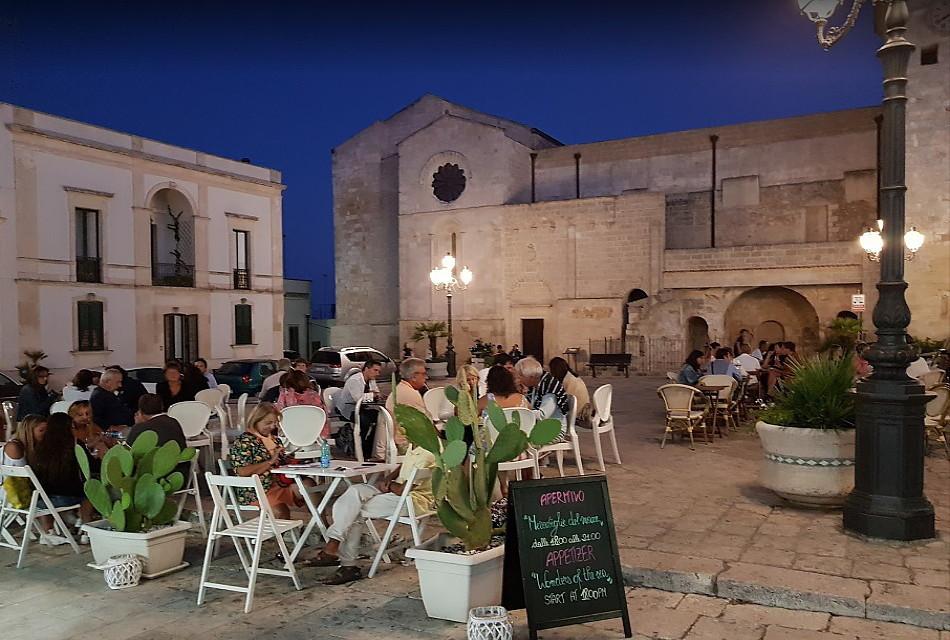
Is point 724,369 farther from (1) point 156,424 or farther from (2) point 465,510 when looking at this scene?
(1) point 156,424

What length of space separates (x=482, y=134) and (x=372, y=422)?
82.3 ft

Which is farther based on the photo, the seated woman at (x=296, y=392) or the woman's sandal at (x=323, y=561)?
the seated woman at (x=296, y=392)

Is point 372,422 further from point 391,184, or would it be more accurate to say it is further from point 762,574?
point 391,184

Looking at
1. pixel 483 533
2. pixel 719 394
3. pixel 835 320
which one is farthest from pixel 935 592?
pixel 835 320

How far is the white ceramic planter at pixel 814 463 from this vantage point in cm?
578

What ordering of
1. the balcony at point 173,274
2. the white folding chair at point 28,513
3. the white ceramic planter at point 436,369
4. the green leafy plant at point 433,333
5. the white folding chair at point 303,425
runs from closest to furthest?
the white folding chair at point 28,513
the white folding chair at point 303,425
the white ceramic planter at point 436,369
the balcony at point 173,274
the green leafy plant at point 433,333

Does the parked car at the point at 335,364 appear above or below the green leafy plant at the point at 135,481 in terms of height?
below

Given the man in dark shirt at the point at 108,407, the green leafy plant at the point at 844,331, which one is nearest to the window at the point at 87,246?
the man in dark shirt at the point at 108,407

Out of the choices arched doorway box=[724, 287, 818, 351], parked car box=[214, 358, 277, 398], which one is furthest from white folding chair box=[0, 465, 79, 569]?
arched doorway box=[724, 287, 818, 351]

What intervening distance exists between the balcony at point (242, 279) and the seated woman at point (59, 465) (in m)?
20.3

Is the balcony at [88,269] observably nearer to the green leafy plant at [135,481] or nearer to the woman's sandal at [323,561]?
the green leafy plant at [135,481]

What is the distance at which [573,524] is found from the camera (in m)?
3.96

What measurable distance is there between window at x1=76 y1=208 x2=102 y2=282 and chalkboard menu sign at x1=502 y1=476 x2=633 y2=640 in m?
20.6

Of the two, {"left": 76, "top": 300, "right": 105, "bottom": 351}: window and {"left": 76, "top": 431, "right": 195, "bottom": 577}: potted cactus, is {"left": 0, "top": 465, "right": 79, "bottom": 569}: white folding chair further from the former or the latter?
{"left": 76, "top": 300, "right": 105, "bottom": 351}: window
